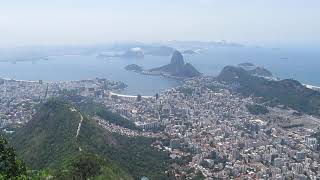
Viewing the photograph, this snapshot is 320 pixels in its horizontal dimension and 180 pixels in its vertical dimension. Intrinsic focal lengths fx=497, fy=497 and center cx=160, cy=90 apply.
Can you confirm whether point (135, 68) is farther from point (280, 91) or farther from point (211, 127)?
point (211, 127)

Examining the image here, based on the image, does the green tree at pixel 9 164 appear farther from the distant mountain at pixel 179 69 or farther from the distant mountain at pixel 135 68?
the distant mountain at pixel 135 68

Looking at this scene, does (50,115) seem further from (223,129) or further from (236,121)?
(236,121)

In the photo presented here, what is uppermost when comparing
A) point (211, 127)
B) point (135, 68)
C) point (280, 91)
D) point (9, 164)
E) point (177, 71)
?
point (9, 164)

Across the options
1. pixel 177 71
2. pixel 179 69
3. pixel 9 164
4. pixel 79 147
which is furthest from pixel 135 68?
pixel 9 164

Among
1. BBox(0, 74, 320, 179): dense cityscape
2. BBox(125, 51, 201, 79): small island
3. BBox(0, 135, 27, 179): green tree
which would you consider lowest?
BBox(0, 74, 320, 179): dense cityscape

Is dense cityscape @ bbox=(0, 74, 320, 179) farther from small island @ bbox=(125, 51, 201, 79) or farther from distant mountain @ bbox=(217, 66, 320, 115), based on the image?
small island @ bbox=(125, 51, 201, 79)

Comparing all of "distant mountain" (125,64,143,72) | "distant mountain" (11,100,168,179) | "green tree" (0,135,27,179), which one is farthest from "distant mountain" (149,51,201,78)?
"green tree" (0,135,27,179)
